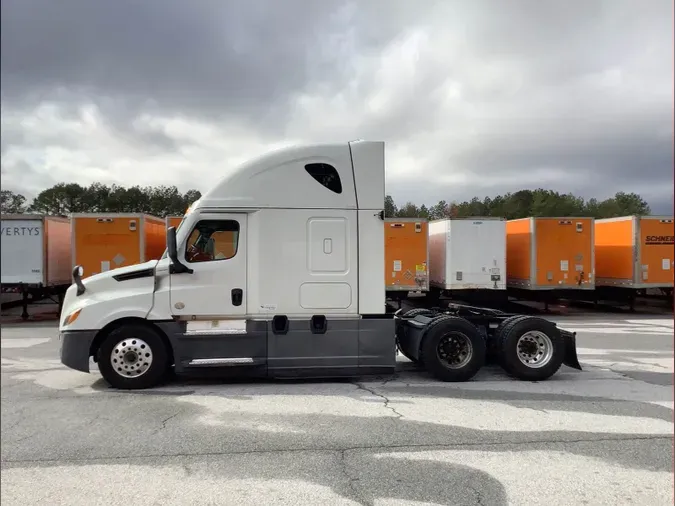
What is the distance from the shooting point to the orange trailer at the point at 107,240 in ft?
48.3

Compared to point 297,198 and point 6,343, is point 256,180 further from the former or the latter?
point 6,343

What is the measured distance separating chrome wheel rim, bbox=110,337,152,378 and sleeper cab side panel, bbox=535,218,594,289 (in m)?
13.4

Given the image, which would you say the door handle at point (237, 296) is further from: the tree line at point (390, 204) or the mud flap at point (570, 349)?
the mud flap at point (570, 349)

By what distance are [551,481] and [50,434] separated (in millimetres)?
4609

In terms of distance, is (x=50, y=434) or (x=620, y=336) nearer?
(x=50, y=434)

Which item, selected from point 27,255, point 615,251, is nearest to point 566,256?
point 615,251

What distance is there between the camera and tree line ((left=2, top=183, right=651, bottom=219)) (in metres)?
6.43

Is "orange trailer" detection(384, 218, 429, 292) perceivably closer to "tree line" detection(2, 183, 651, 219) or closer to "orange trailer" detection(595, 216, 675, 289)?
"tree line" detection(2, 183, 651, 219)

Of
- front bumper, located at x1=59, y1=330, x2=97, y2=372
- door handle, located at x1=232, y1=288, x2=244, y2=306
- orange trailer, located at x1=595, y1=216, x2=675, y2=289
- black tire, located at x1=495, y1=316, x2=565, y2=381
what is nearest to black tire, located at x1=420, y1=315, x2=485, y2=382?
black tire, located at x1=495, y1=316, x2=565, y2=381

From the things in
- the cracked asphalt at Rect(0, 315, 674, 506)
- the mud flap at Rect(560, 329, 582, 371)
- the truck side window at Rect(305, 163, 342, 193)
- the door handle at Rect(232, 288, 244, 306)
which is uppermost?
the truck side window at Rect(305, 163, 342, 193)

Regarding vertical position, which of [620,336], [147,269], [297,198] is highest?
[297,198]

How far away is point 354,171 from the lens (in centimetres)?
693

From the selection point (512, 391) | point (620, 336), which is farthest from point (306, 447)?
point (620, 336)

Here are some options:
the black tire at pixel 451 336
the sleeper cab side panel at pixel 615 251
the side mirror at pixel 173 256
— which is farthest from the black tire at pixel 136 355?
the sleeper cab side panel at pixel 615 251
